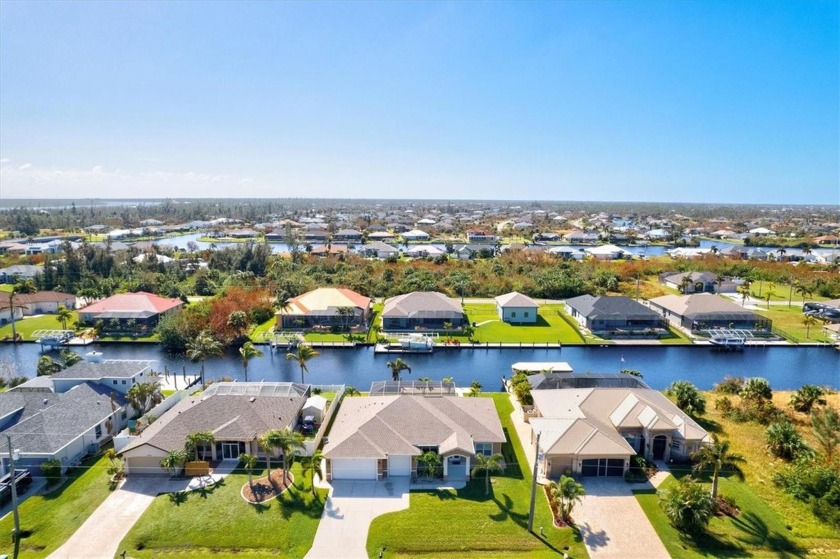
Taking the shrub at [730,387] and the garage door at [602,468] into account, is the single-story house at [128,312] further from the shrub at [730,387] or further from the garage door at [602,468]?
the shrub at [730,387]

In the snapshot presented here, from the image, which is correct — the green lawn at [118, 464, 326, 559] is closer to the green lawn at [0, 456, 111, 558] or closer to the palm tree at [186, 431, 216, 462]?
the palm tree at [186, 431, 216, 462]

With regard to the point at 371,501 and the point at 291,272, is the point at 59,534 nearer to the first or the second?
the point at 371,501

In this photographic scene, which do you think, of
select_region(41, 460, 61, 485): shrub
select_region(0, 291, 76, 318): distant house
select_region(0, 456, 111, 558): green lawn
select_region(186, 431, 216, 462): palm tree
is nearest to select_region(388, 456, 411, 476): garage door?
select_region(186, 431, 216, 462): palm tree

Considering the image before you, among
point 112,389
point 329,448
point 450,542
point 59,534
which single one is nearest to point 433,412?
point 329,448

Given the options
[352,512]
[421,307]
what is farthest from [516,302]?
[352,512]

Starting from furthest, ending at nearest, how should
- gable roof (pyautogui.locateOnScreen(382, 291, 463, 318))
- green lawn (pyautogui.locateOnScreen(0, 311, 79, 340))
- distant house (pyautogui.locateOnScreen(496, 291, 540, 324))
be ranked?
distant house (pyautogui.locateOnScreen(496, 291, 540, 324)), gable roof (pyautogui.locateOnScreen(382, 291, 463, 318)), green lawn (pyautogui.locateOnScreen(0, 311, 79, 340))

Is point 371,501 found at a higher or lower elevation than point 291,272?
lower

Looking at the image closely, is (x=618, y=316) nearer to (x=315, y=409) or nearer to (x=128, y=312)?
(x=315, y=409)
